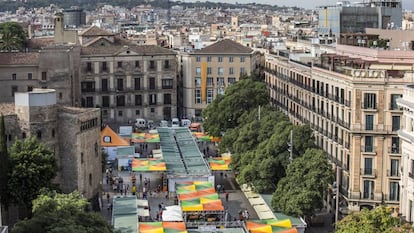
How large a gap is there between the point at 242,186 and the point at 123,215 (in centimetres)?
1481

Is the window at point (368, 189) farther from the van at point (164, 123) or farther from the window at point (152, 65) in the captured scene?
the window at point (152, 65)

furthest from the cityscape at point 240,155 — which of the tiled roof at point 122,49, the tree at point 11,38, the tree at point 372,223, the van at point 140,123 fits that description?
the tree at point 11,38

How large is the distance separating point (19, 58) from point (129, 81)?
28.4 metres

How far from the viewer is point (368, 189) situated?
204ft

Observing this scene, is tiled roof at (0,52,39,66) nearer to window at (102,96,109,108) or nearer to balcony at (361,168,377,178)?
window at (102,96,109,108)

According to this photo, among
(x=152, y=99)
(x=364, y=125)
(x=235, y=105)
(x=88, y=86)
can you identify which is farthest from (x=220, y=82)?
(x=364, y=125)

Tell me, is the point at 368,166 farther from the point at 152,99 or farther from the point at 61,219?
the point at 152,99

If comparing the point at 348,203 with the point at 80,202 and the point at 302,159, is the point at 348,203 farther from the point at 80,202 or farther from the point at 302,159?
the point at 80,202

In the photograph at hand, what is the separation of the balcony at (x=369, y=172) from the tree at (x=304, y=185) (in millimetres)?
3567

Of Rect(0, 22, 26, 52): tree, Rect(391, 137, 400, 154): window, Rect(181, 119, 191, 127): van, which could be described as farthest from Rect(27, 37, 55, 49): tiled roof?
Rect(391, 137, 400, 154): window

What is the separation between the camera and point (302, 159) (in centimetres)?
6084

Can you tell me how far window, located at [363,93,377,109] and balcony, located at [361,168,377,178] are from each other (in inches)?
194

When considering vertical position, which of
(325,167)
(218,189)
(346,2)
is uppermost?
(346,2)

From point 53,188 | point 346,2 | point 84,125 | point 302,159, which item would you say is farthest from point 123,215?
point 346,2
